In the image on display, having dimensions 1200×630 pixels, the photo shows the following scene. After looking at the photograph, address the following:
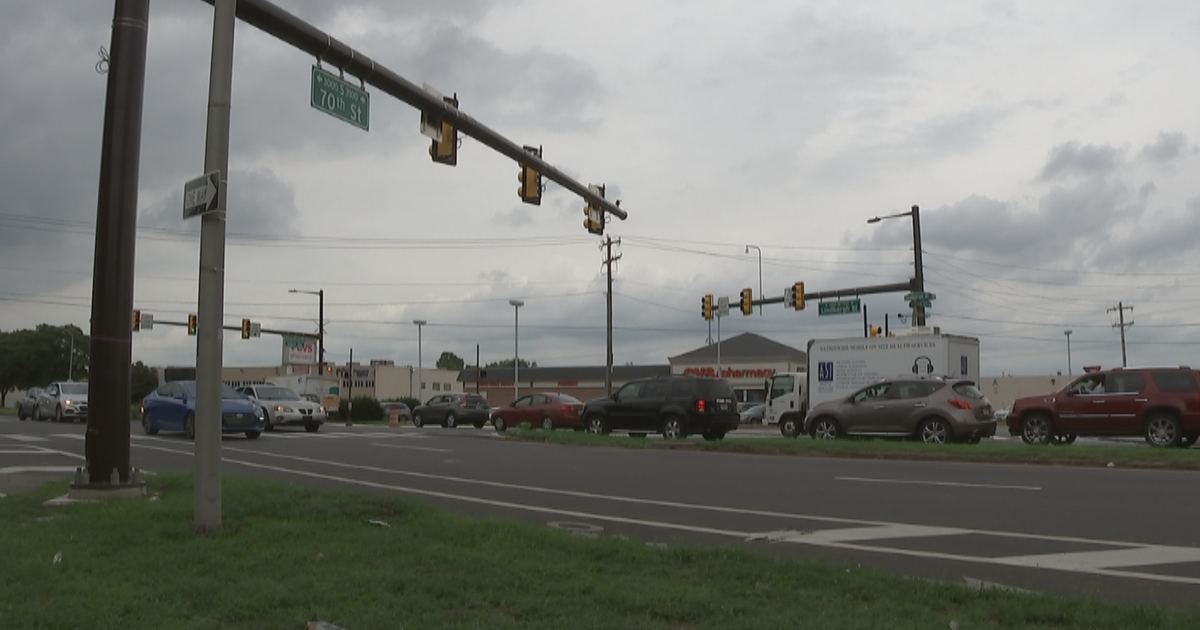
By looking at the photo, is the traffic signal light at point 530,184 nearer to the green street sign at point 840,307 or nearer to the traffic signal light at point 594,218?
the traffic signal light at point 594,218

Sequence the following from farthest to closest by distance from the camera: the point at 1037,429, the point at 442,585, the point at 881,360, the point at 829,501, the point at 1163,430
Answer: the point at 881,360
the point at 1037,429
the point at 1163,430
the point at 829,501
the point at 442,585

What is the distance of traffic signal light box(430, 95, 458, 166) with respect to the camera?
15.8 metres

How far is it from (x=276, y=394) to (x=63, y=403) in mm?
10417

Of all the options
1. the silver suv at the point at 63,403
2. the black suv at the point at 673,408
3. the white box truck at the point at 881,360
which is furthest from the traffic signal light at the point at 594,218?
the silver suv at the point at 63,403

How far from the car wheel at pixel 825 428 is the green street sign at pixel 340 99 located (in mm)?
14808

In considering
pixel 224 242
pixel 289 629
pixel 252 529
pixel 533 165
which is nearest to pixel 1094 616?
pixel 289 629

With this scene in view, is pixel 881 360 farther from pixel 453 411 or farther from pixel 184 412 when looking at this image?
pixel 184 412

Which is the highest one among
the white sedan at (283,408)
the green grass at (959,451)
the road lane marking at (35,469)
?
the white sedan at (283,408)

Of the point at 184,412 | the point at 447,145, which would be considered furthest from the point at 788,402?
the point at 447,145

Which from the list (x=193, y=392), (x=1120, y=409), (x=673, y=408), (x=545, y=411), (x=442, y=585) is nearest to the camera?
(x=442, y=585)

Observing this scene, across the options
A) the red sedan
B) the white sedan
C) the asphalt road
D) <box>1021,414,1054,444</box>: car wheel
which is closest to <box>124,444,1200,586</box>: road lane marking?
the asphalt road

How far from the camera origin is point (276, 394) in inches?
1256

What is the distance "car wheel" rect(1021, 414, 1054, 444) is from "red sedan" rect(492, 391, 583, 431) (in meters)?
13.3

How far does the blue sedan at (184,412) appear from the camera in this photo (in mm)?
25062
